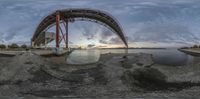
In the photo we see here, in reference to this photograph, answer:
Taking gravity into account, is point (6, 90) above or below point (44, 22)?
below

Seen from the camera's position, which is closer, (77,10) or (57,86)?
(57,86)

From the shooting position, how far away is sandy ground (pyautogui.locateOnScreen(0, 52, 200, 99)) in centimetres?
2115

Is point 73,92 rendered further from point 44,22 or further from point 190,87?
point 44,22

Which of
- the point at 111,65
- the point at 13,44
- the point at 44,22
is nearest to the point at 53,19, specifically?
the point at 44,22

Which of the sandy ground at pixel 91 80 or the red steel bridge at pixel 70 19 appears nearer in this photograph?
the sandy ground at pixel 91 80

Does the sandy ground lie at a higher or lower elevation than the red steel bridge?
lower

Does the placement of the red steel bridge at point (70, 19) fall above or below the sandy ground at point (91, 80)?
above

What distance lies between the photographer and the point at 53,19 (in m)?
90.5

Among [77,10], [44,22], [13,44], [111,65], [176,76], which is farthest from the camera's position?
[13,44]

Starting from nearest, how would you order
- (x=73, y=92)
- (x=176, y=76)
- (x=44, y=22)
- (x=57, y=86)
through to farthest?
(x=73, y=92) → (x=57, y=86) → (x=176, y=76) → (x=44, y=22)

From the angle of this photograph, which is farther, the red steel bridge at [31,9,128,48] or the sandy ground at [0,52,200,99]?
the red steel bridge at [31,9,128,48]

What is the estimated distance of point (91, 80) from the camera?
80.9ft

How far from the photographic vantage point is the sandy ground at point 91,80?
69.4ft

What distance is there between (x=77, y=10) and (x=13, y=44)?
161 ft
